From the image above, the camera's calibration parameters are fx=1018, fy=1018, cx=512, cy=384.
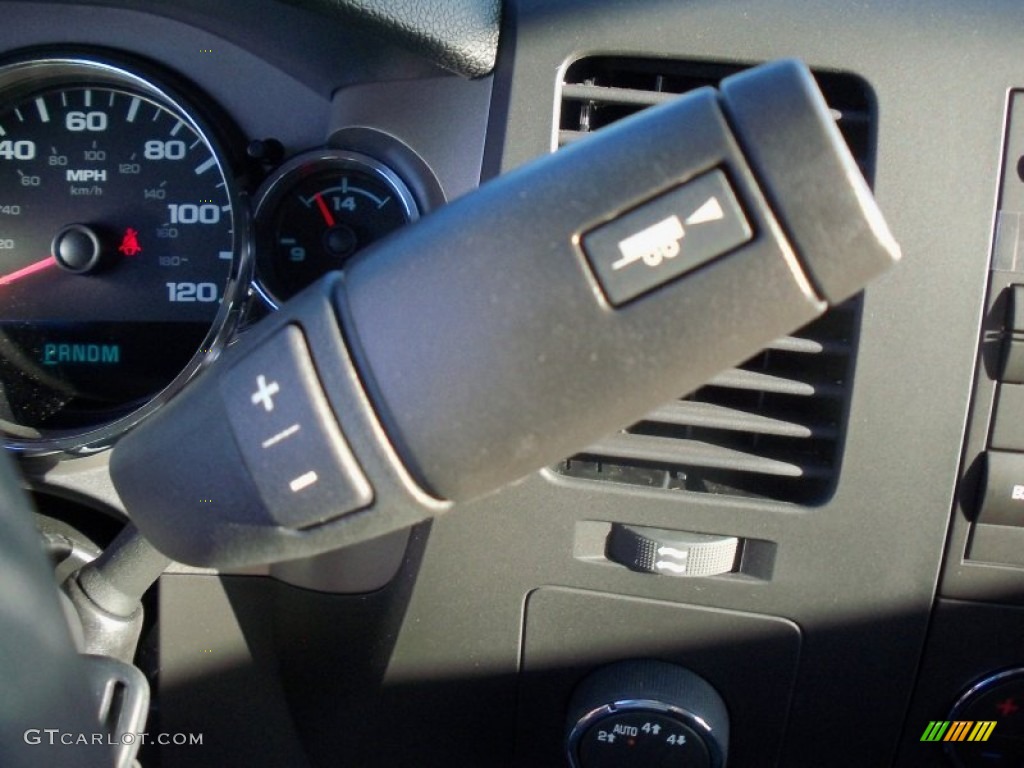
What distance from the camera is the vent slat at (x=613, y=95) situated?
1.10 meters

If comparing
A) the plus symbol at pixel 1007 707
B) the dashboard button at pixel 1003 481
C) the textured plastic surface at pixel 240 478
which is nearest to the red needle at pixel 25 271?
the textured plastic surface at pixel 240 478

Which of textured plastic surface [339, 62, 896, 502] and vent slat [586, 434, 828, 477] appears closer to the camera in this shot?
textured plastic surface [339, 62, 896, 502]

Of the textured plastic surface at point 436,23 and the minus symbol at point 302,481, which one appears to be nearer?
the minus symbol at point 302,481

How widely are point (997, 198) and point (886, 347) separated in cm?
19

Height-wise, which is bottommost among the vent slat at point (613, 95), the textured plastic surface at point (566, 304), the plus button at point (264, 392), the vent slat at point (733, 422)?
the vent slat at point (733, 422)

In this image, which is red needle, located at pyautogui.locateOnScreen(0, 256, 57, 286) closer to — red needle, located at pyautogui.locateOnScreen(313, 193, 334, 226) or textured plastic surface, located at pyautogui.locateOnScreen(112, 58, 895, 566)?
red needle, located at pyautogui.locateOnScreen(313, 193, 334, 226)

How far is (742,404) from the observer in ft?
3.88

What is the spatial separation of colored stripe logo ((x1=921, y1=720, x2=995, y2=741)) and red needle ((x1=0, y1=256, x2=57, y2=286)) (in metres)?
1.39

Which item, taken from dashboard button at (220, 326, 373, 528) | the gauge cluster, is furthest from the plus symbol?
the gauge cluster

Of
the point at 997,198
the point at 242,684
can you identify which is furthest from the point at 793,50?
the point at 242,684

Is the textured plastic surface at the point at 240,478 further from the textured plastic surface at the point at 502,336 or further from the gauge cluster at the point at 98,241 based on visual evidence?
the gauge cluster at the point at 98,241

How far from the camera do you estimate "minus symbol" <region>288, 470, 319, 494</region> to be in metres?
0.70

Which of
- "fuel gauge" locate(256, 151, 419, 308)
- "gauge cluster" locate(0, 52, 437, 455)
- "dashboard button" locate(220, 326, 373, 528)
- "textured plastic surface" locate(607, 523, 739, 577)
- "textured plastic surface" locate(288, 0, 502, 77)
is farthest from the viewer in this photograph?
"gauge cluster" locate(0, 52, 437, 455)

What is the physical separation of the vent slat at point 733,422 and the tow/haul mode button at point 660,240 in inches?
20.9
